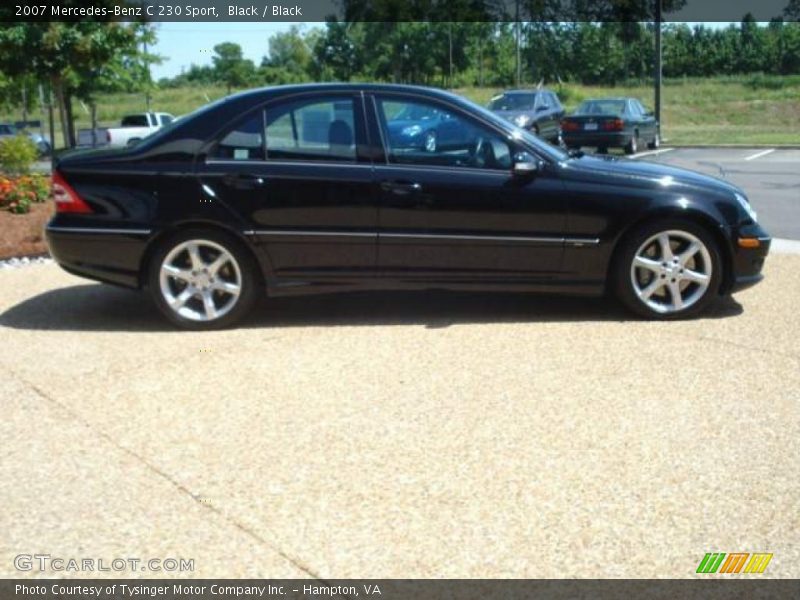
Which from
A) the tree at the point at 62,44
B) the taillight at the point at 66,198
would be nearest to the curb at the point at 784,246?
the taillight at the point at 66,198

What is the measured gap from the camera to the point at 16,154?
505 inches

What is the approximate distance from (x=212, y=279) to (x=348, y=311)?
105 centimetres

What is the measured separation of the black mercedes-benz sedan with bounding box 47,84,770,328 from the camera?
6219mm

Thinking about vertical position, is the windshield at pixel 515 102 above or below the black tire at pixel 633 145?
above

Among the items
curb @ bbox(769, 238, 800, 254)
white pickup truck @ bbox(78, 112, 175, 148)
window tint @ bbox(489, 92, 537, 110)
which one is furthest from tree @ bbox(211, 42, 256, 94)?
curb @ bbox(769, 238, 800, 254)

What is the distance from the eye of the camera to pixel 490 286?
636 centimetres

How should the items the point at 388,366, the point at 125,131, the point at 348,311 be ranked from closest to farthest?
the point at 388,366, the point at 348,311, the point at 125,131

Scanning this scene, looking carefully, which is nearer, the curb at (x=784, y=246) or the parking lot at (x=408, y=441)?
the parking lot at (x=408, y=441)

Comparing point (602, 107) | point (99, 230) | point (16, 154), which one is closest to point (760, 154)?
point (602, 107)

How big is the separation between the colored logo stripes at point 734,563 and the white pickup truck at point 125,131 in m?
31.8

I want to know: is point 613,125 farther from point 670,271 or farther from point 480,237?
point 480,237

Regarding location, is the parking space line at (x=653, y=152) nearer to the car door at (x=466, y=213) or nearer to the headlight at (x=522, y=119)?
the headlight at (x=522, y=119)

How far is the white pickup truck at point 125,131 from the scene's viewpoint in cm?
3346

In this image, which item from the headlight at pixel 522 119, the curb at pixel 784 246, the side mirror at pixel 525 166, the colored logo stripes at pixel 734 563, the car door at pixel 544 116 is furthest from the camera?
the car door at pixel 544 116
